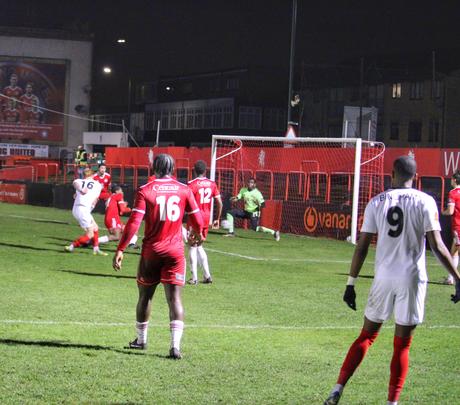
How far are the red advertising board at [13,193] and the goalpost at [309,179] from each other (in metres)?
14.5

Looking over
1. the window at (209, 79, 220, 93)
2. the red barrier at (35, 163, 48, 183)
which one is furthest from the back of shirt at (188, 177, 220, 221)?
the window at (209, 79, 220, 93)

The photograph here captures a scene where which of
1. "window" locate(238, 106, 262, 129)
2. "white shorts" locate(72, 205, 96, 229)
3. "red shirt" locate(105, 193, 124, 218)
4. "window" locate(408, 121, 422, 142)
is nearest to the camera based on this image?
"white shorts" locate(72, 205, 96, 229)

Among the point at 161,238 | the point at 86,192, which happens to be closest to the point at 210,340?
the point at 161,238

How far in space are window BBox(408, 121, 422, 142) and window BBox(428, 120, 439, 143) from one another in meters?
1.42

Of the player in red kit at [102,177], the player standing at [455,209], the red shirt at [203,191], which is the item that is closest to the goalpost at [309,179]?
the player in red kit at [102,177]

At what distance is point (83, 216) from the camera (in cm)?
1980

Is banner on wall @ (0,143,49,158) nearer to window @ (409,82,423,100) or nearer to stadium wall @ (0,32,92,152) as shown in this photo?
stadium wall @ (0,32,92,152)

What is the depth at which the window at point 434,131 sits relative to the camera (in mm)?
80869

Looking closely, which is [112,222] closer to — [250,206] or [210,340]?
[250,206]

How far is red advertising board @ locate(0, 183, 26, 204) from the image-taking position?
4572cm

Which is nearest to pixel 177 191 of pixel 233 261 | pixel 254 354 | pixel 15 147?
pixel 254 354

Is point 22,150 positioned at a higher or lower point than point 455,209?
higher

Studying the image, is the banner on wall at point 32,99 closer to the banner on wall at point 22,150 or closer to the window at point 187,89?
the banner on wall at point 22,150

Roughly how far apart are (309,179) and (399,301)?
967 inches
